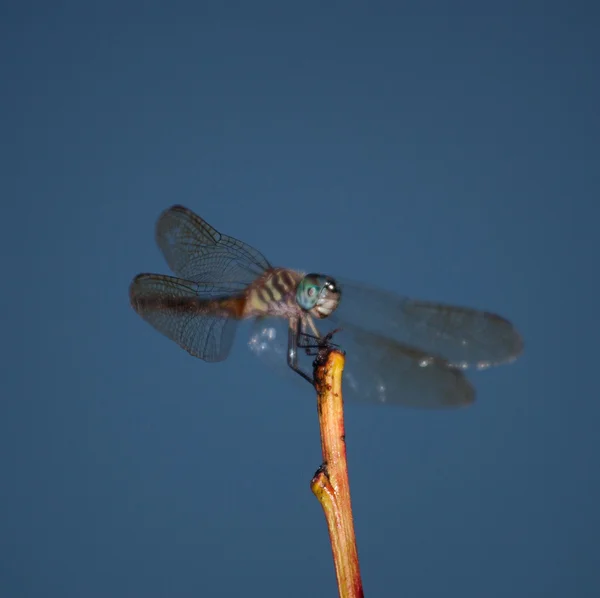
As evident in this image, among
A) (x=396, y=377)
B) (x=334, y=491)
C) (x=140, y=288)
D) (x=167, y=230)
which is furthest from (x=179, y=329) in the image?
(x=334, y=491)

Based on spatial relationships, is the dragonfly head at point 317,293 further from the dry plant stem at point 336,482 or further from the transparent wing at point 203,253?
the dry plant stem at point 336,482

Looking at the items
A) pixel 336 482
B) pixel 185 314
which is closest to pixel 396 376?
pixel 185 314

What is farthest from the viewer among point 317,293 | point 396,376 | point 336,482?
point 396,376

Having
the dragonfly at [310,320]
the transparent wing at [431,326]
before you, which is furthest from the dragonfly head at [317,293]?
the transparent wing at [431,326]

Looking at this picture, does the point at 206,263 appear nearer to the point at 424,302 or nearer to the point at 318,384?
the point at 424,302

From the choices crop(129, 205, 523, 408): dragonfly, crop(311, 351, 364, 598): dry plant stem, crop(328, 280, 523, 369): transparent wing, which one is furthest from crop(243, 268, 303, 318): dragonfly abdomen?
crop(311, 351, 364, 598): dry plant stem

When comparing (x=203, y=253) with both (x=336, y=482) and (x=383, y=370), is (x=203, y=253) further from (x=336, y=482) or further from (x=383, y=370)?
(x=336, y=482)

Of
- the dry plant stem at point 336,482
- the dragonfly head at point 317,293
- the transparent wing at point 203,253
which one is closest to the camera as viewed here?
the dry plant stem at point 336,482
